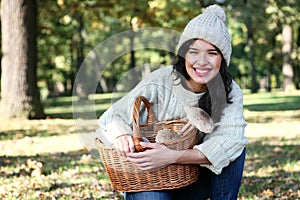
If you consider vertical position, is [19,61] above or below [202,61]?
below

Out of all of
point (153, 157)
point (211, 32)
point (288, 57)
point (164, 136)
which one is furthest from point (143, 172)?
point (288, 57)

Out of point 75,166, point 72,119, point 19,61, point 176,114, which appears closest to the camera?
point 176,114

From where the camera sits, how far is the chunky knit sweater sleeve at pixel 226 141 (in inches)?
99.2

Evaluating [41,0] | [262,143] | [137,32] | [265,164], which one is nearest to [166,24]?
[41,0]

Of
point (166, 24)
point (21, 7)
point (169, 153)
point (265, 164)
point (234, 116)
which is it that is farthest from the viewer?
point (166, 24)

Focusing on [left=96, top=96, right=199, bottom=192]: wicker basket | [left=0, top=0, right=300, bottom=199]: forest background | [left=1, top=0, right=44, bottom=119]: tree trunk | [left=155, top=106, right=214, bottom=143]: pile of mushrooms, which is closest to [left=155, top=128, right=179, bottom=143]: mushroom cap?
[left=155, top=106, right=214, bottom=143]: pile of mushrooms

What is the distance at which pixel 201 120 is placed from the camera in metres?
2.55

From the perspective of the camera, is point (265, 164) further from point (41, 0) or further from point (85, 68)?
point (41, 0)

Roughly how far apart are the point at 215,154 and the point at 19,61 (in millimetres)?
8337

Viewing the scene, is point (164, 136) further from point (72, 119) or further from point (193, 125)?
point (72, 119)

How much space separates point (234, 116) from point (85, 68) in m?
0.83

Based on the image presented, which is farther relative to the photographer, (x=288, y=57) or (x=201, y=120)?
(x=288, y=57)

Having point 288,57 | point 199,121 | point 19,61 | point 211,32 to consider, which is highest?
point 211,32

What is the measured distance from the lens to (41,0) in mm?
12844
